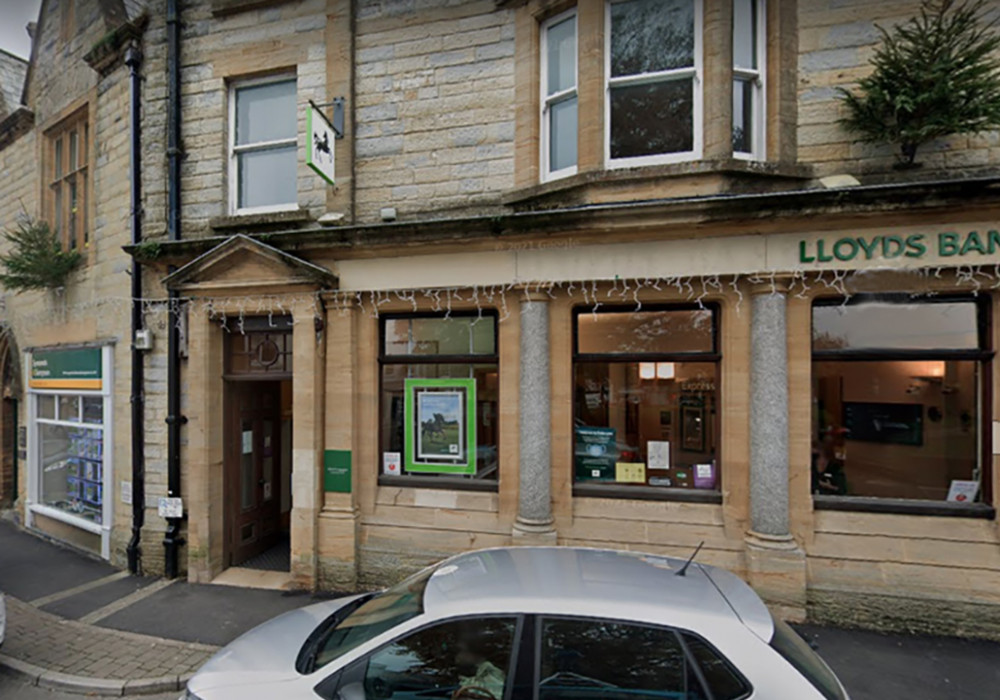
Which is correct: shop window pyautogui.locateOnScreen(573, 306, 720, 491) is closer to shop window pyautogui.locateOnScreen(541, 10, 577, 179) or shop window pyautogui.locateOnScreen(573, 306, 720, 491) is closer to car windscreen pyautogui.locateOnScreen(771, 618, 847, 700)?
shop window pyautogui.locateOnScreen(541, 10, 577, 179)

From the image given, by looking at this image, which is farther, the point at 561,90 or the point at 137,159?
the point at 137,159

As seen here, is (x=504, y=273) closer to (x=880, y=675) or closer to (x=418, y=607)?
(x=418, y=607)

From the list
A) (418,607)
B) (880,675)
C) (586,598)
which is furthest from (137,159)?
(880,675)

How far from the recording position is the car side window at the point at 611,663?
97.7 inches

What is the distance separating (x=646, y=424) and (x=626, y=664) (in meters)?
3.87

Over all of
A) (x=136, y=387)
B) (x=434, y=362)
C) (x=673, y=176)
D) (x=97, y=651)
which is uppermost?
(x=673, y=176)

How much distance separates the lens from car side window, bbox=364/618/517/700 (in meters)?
2.65

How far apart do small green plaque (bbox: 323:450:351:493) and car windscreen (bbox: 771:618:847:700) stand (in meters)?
5.15

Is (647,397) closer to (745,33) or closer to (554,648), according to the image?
(554,648)

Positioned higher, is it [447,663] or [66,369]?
[66,369]

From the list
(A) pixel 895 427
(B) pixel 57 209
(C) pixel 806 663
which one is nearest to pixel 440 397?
(C) pixel 806 663

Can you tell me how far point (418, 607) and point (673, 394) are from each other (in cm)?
414

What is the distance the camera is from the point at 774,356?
18.4 feet

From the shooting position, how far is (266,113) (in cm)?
749
